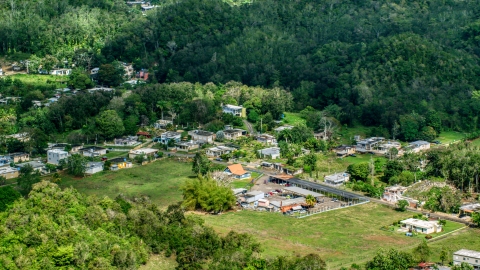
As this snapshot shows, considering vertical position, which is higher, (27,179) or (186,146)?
(27,179)

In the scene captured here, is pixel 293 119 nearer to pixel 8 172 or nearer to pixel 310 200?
pixel 310 200

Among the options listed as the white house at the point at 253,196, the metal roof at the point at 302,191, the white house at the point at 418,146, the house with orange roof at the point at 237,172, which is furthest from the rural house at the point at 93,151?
the white house at the point at 418,146

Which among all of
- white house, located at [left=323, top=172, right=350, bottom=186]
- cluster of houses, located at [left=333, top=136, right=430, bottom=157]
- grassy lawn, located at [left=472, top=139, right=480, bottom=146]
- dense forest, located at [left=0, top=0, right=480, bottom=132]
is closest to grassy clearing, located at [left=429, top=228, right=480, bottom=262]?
white house, located at [left=323, top=172, right=350, bottom=186]

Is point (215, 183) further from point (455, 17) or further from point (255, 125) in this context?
point (455, 17)

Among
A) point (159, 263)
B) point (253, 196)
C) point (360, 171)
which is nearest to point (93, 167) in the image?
point (253, 196)

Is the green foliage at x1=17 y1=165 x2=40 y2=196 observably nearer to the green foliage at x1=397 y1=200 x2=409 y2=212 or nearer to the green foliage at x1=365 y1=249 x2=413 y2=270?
the green foliage at x1=397 y1=200 x2=409 y2=212

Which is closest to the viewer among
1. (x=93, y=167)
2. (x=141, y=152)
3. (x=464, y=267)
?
(x=464, y=267)

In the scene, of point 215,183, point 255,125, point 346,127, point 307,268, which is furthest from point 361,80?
point 307,268
